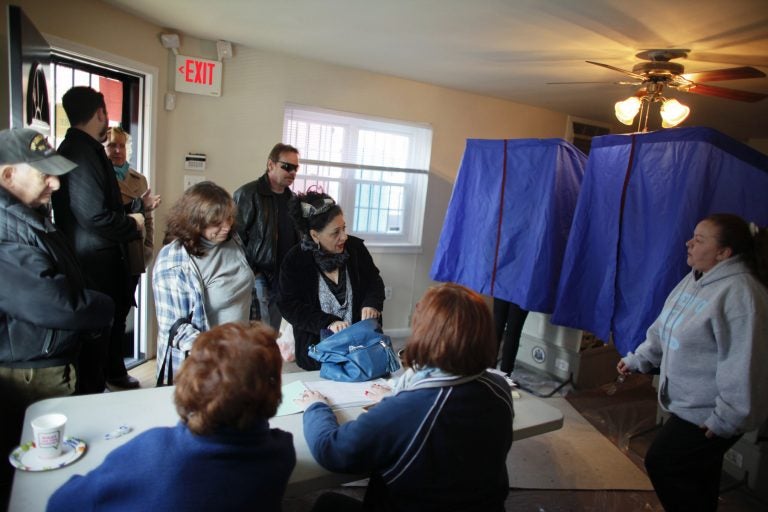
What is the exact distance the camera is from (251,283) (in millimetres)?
1922

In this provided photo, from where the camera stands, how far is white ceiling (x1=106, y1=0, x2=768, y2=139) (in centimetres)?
220

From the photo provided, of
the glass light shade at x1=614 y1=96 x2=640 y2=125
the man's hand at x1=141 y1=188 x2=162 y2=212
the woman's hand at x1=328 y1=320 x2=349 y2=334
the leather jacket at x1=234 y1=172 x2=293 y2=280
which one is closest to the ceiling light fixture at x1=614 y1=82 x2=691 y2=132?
the glass light shade at x1=614 y1=96 x2=640 y2=125

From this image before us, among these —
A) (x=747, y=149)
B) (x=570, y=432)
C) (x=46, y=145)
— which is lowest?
(x=570, y=432)

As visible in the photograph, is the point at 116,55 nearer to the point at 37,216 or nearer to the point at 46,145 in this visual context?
the point at 46,145

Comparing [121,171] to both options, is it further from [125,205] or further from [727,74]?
[727,74]

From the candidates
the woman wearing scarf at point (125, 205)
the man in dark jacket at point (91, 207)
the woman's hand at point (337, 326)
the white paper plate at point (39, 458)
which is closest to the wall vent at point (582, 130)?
the woman's hand at point (337, 326)

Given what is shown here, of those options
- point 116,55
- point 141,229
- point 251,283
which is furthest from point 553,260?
point 116,55

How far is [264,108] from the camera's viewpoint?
11.4 feet

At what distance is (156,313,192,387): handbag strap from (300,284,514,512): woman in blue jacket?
2.48 ft

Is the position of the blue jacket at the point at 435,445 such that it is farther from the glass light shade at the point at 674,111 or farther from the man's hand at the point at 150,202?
the glass light shade at the point at 674,111

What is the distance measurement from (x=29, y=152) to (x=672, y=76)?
130 inches

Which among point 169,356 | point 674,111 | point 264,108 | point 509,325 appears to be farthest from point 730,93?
point 169,356

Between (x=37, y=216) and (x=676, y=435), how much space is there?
2.27 m

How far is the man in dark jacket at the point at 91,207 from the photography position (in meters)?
2.08
